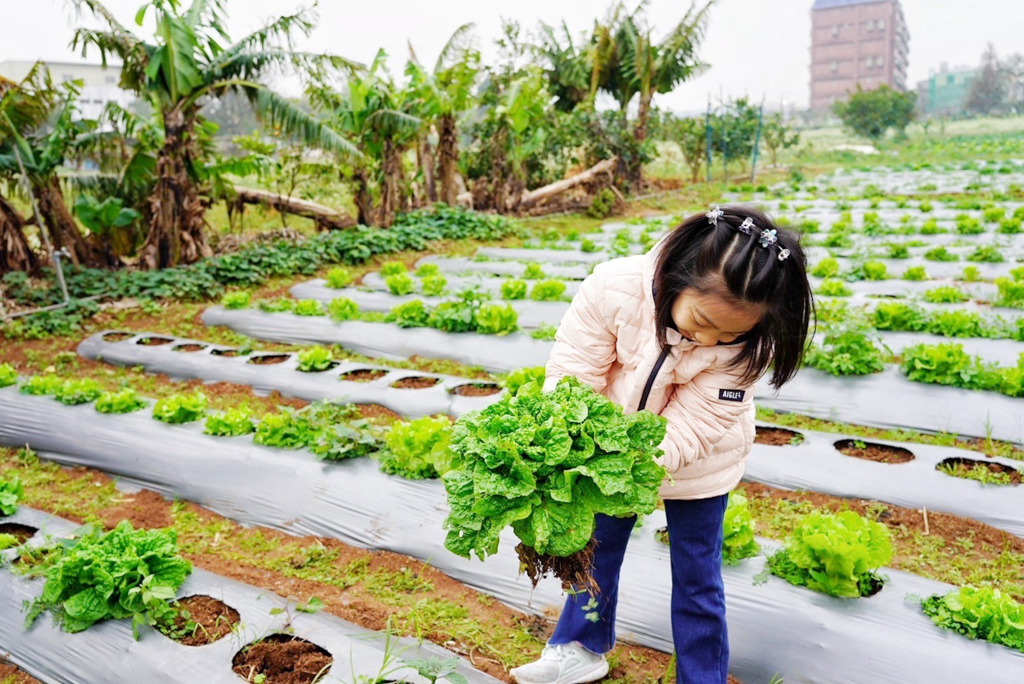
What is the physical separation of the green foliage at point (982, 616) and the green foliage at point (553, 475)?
157 centimetres

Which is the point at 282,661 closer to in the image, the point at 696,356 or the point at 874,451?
the point at 696,356

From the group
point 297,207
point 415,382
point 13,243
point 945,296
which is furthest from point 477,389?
point 297,207

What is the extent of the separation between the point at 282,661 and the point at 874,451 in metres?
3.32

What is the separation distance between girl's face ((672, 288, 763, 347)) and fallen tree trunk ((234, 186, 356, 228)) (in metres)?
10.7

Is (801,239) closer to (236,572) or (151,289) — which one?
(236,572)

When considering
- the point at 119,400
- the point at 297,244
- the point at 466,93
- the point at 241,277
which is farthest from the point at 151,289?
the point at 466,93

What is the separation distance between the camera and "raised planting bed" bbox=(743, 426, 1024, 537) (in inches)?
138

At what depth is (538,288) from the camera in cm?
692

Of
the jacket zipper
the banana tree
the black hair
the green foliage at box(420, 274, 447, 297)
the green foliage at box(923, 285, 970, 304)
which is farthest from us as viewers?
the banana tree

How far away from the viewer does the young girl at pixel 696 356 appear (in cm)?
173

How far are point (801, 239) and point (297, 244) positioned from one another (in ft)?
32.5

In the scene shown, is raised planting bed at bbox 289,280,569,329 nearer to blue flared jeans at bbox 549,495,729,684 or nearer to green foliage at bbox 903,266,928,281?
green foliage at bbox 903,266,928,281

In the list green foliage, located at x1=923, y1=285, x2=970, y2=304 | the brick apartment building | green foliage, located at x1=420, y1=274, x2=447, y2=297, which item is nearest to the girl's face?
green foliage, located at x1=923, y1=285, x2=970, y2=304

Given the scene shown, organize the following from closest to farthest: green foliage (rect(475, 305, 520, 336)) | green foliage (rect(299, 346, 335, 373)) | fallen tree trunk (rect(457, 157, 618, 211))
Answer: green foliage (rect(299, 346, 335, 373))
green foliage (rect(475, 305, 520, 336))
fallen tree trunk (rect(457, 157, 618, 211))
